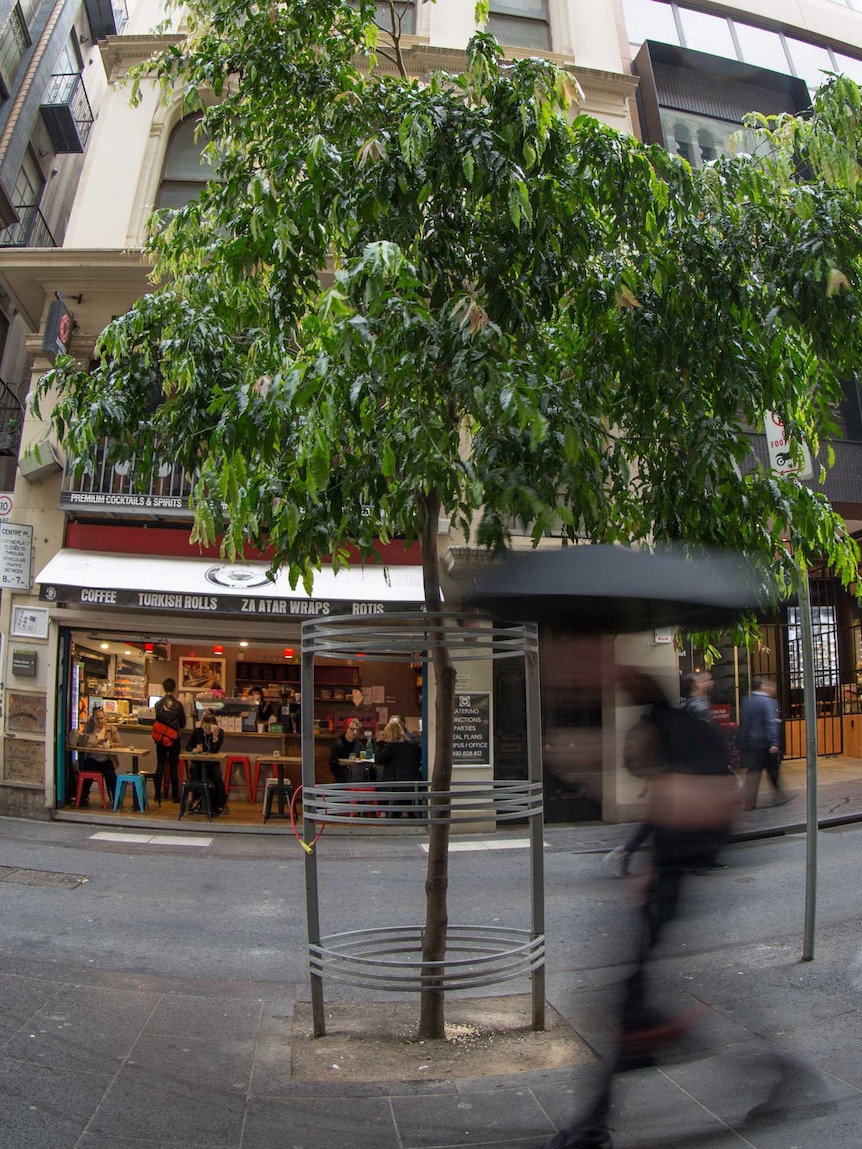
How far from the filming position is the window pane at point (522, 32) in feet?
50.4

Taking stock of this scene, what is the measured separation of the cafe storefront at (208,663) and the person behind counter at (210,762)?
8.9 inches

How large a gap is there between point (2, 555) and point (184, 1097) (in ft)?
32.9

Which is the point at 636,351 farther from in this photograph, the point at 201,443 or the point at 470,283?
the point at 201,443

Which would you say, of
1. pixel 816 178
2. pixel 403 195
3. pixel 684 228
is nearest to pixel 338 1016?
pixel 403 195

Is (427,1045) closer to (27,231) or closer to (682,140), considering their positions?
(682,140)

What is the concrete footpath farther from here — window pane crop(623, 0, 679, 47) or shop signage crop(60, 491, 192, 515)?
window pane crop(623, 0, 679, 47)

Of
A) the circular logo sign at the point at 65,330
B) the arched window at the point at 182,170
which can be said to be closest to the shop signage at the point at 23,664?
the circular logo sign at the point at 65,330

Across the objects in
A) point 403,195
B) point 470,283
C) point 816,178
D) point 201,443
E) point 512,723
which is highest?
point 816,178

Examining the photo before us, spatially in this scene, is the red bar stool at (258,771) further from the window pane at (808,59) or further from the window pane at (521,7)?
the window pane at (808,59)

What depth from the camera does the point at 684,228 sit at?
201 inches

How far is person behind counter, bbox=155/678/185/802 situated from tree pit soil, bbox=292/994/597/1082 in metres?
8.34

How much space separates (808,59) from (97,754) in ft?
62.0

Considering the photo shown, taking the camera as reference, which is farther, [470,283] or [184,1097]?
[470,283]

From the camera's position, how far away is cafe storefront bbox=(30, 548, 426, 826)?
467 inches
